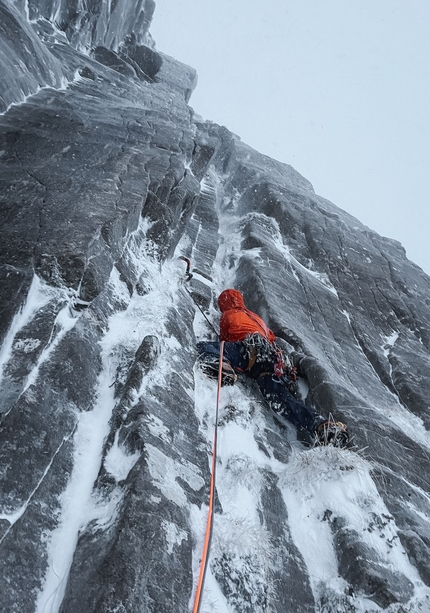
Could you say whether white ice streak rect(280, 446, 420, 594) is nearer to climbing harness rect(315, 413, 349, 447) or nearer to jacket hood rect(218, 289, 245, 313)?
climbing harness rect(315, 413, 349, 447)

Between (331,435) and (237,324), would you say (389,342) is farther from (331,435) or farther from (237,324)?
(331,435)

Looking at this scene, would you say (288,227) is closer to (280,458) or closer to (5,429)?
(280,458)

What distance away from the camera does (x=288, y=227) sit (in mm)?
16953

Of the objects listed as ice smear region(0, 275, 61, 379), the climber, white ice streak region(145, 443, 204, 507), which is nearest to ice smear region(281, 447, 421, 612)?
the climber

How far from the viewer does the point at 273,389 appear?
7816 mm

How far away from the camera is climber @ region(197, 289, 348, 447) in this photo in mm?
7273

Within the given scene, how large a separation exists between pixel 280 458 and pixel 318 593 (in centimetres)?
204

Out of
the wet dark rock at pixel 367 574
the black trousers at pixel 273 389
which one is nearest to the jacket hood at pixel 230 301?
the black trousers at pixel 273 389

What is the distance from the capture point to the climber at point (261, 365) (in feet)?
23.9

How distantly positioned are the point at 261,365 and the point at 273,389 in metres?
0.53

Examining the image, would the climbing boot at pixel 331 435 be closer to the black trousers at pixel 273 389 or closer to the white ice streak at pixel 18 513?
the black trousers at pixel 273 389

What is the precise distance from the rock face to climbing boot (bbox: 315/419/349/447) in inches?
16.0

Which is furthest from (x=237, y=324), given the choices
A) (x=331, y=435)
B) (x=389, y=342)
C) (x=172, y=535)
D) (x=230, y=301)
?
(x=389, y=342)

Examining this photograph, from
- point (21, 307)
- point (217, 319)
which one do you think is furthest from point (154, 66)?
point (21, 307)
